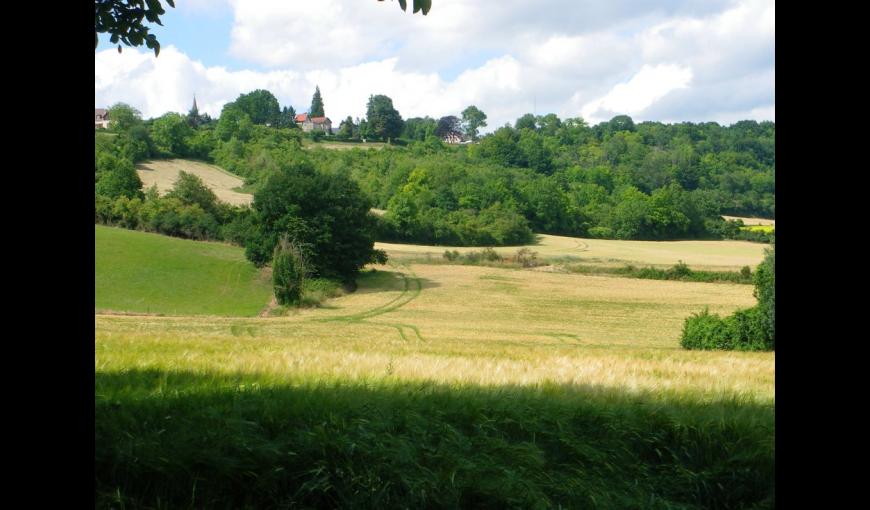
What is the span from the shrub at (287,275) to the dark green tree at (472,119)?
1021 cm

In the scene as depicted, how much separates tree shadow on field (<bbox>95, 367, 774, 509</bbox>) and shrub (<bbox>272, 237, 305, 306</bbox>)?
22.2m

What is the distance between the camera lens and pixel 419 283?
30.3 metres

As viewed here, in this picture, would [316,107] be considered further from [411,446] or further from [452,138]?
[411,446]

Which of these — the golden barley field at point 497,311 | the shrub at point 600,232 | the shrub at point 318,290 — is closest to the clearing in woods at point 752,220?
the golden barley field at point 497,311

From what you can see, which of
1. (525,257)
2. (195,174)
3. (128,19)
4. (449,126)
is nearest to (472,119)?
(449,126)

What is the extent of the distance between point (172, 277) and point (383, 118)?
33.0 ft

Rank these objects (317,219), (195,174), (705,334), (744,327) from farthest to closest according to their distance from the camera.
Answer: (195,174), (317,219), (705,334), (744,327)

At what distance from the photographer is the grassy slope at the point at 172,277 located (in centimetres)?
2519

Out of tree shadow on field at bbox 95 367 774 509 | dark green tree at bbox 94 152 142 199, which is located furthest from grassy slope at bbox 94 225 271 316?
tree shadow on field at bbox 95 367 774 509

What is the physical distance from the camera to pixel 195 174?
31.9 meters
